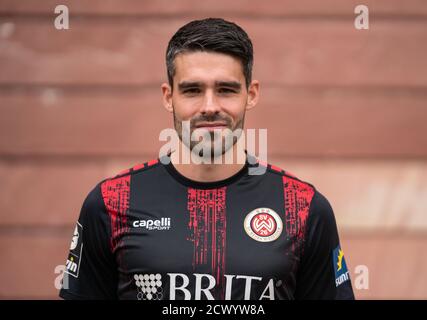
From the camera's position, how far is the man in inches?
76.6

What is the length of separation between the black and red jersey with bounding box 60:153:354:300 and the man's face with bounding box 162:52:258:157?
22 centimetres

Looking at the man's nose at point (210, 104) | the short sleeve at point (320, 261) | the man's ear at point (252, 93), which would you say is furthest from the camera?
the man's ear at point (252, 93)

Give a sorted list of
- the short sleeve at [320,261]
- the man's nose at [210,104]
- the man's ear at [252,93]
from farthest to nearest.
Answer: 1. the man's ear at [252,93]
2. the short sleeve at [320,261]
3. the man's nose at [210,104]

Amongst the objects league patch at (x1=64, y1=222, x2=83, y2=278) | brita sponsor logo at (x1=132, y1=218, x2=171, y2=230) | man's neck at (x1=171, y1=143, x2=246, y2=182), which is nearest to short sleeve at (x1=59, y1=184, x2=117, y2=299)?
league patch at (x1=64, y1=222, x2=83, y2=278)

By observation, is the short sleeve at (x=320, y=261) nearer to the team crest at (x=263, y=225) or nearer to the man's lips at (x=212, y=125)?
the team crest at (x=263, y=225)

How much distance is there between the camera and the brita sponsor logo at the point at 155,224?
202cm

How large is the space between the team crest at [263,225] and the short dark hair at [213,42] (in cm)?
50

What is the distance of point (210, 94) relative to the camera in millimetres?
1965

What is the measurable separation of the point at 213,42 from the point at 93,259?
3.14 feet

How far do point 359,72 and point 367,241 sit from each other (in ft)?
3.80

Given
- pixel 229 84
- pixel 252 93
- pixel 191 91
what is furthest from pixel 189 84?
pixel 252 93

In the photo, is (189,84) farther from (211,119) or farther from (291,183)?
(291,183)

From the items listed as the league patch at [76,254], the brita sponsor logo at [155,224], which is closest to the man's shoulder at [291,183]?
the brita sponsor logo at [155,224]

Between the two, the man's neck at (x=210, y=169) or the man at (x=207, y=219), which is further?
the man's neck at (x=210, y=169)
